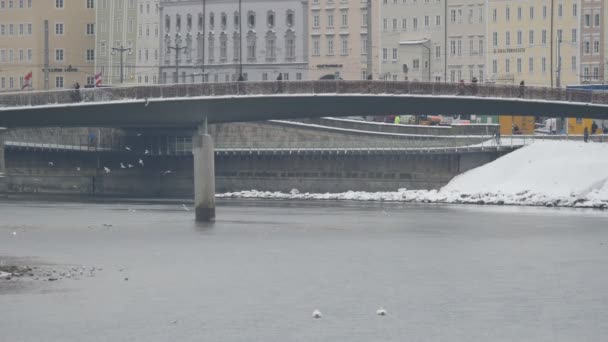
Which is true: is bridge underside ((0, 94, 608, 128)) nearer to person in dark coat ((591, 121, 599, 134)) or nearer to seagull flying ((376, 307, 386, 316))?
person in dark coat ((591, 121, 599, 134))

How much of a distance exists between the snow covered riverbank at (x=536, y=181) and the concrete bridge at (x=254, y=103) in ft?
51.7

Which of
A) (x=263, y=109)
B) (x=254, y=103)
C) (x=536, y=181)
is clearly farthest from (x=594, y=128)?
(x=254, y=103)

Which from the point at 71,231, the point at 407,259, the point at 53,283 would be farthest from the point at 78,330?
the point at 71,231

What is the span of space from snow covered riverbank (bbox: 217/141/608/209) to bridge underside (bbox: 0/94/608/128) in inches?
579

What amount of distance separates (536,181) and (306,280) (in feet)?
249

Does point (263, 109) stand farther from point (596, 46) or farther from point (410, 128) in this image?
point (596, 46)

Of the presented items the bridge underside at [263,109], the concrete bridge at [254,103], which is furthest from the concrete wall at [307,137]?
the concrete bridge at [254,103]

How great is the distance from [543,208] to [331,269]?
6101cm

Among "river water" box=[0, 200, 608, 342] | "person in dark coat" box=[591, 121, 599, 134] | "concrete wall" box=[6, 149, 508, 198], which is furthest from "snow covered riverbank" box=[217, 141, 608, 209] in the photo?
"river water" box=[0, 200, 608, 342]

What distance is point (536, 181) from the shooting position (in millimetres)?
149125

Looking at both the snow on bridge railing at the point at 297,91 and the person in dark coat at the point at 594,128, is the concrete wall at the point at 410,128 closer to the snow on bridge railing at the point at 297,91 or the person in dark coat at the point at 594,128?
the person in dark coat at the point at 594,128

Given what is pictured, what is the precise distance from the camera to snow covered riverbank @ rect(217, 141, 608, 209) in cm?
14212

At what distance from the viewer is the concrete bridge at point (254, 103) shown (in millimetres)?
118438

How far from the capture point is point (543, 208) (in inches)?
5472
